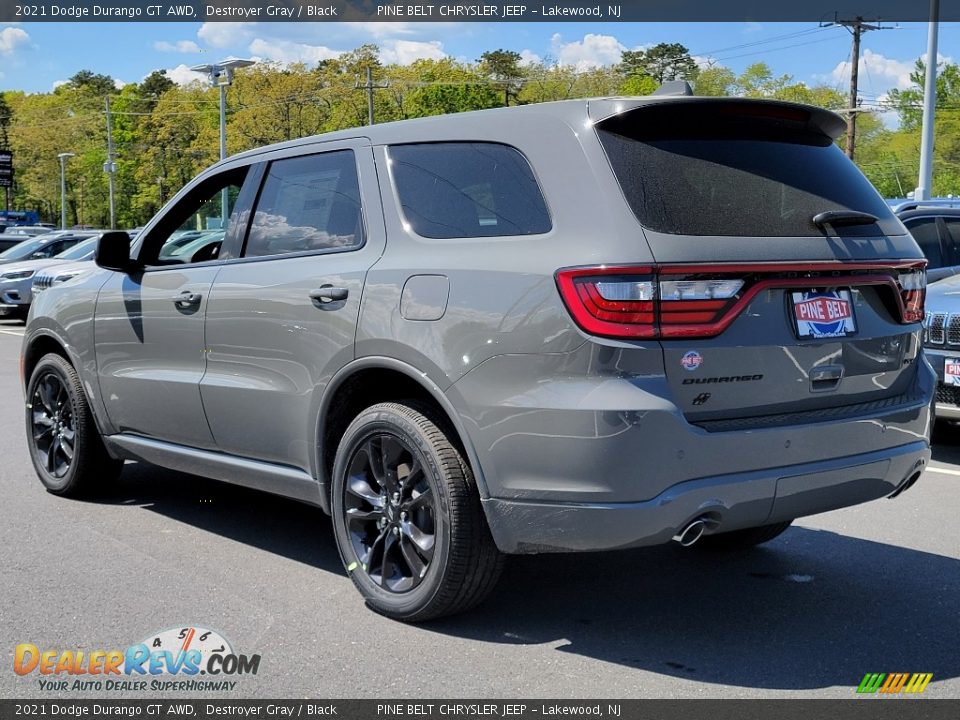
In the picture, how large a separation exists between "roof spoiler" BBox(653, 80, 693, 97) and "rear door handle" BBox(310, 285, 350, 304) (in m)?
1.40

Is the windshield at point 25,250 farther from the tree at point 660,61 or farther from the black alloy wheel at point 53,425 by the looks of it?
the tree at point 660,61

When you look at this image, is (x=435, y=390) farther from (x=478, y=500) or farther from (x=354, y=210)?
(x=354, y=210)

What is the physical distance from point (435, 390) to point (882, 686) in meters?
1.76

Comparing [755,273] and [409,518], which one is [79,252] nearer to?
[409,518]

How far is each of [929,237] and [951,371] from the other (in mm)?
2967

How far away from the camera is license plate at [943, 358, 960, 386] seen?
295 inches

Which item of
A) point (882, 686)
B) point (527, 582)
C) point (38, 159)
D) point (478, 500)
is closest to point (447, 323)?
point (478, 500)

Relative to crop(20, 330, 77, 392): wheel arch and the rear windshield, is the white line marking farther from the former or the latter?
crop(20, 330, 77, 392): wheel arch

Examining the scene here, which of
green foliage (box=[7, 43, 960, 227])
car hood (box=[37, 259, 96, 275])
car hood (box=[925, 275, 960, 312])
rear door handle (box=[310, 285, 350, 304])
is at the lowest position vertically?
car hood (box=[37, 259, 96, 275])

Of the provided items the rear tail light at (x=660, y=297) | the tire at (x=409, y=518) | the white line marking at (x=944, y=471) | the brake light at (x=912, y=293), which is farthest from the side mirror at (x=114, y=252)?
the white line marking at (x=944, y=471)

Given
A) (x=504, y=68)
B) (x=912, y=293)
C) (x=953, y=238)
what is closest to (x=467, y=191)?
(x=912, y=293)

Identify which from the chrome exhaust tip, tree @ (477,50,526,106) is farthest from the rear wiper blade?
tree @ (477,50,526,106)

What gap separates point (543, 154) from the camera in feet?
13.1

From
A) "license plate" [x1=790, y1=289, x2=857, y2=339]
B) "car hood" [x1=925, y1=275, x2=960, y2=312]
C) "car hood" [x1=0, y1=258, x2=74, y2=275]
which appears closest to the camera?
"license plate" [x1=790, y1=289, x2=857, y2=339]
